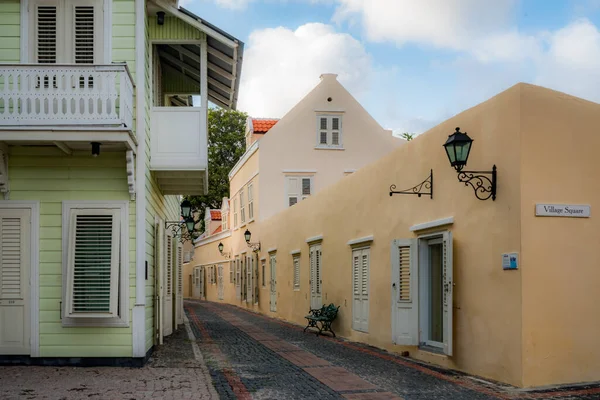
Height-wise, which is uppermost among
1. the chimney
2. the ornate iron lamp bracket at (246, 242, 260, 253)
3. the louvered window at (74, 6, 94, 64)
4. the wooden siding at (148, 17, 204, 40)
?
the chimney

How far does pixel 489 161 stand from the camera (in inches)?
361

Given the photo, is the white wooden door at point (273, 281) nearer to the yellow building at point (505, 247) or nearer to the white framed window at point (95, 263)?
the yellow building at point (505, 247)

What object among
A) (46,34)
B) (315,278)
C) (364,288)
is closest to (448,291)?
(364,288)

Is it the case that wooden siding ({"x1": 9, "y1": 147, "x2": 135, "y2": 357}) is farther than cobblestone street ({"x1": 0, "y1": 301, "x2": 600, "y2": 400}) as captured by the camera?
Yes

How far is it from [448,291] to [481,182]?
67.2 inches

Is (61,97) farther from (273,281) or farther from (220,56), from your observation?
(273,281)

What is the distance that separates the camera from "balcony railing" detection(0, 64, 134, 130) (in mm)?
9883

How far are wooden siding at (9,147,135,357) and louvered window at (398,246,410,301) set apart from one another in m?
4.22

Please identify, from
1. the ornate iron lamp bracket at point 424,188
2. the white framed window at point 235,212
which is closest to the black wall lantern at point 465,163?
the ornate iron lamp bracket at point 424,188

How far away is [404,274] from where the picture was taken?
38.0 ft

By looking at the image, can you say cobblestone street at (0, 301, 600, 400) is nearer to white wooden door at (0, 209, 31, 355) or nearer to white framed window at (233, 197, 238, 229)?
white wooden door at (0, 209, 31, 355)

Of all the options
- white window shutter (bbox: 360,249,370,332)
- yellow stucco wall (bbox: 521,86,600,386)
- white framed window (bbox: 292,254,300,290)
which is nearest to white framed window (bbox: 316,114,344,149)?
white framed window (bbox: 292,254,300,290)

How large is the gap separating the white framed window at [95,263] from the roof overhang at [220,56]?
3415 millimetres

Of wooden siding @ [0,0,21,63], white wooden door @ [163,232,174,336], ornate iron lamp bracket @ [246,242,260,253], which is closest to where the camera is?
wooden siding @ [0,0,21,63]
